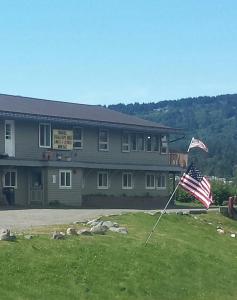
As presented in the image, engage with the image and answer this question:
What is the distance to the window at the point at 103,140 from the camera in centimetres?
4806

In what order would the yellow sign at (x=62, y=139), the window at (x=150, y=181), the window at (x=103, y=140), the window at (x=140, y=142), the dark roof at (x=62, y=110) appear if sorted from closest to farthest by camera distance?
1. the dark roof at (x=62, y=110)
2. the yellow sign at (x=62, y=139)
3. the window at (x=103, y=140)
4. the window at (x=140, y=142)
5. the window at (x=150, y=181)

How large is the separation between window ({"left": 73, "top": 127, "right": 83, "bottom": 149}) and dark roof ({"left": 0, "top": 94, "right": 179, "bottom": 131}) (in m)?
0.84

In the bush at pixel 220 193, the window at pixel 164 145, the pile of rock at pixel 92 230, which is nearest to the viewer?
the pile of rock at pixel 92 230

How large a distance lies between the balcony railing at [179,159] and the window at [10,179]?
14983 mm

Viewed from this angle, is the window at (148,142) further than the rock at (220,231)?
Yes

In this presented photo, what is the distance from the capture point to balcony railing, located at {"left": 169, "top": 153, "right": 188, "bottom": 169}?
54638mm

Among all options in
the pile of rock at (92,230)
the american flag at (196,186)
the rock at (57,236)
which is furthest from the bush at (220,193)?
the rock at (57,236)

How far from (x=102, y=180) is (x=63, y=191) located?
530cm

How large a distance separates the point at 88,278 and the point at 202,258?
5421mm

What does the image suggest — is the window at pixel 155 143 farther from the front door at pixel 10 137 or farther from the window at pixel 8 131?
the window at pixel 8 131

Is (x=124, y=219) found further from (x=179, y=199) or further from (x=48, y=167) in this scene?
(x=179, y=199)

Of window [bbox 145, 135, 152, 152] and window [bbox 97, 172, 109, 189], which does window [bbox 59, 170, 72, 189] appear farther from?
window [bbox 145, 135, 152, 152]

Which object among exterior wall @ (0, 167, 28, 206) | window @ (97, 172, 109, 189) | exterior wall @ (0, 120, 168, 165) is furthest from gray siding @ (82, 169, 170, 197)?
exterior wall @ (0, 167, 28, 206)

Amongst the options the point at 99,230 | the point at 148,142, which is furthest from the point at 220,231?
the point at 148,142
